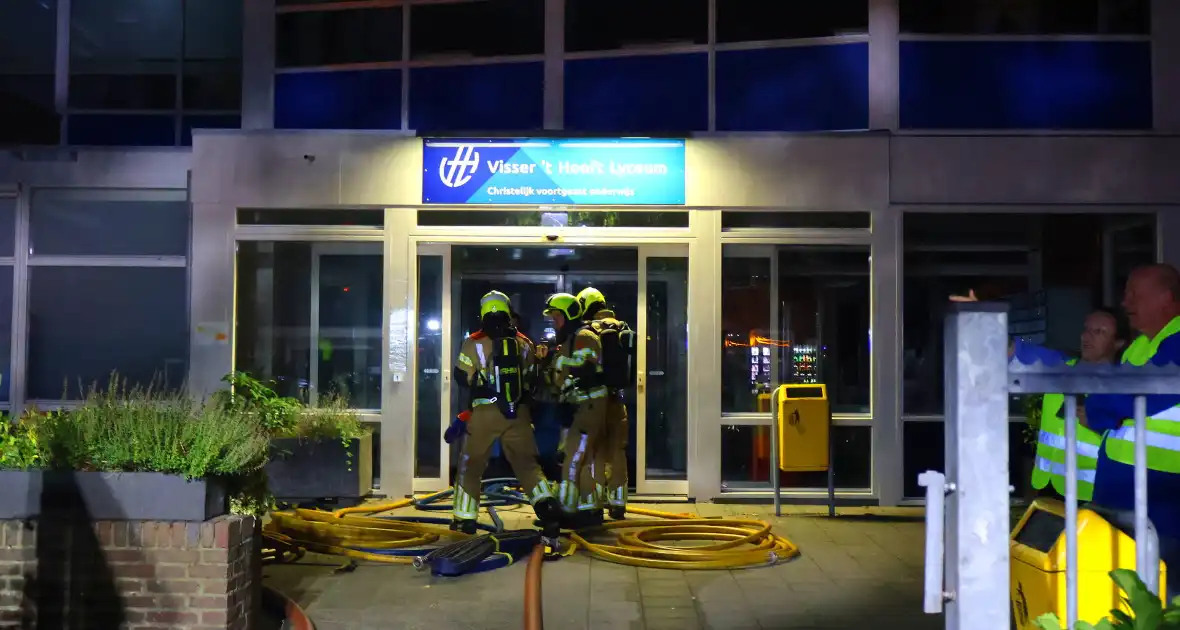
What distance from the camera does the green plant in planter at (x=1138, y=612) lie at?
2.50m

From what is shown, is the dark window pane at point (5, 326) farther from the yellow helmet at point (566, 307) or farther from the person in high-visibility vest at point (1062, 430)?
the person in high-visibility vest at point (1062, 430)

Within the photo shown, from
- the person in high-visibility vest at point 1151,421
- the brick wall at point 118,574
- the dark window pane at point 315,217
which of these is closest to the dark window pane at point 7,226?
the dark window pane at point 315,217

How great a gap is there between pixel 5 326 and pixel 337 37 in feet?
16.6

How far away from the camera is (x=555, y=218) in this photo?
1034cm

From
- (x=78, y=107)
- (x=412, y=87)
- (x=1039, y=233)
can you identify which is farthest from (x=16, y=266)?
(x=1039, y=233)

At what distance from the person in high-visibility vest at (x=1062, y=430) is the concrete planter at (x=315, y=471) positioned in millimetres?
6572

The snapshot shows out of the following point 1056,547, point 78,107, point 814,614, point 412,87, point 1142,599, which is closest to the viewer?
point 1142,599

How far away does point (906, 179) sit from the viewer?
32.9ft

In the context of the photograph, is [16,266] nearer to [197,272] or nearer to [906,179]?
[197,272]

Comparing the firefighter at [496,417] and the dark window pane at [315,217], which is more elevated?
the dark window pane at [315,217]

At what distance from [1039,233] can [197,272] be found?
28.3 ft

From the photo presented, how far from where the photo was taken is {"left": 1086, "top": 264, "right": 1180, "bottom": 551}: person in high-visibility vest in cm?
332

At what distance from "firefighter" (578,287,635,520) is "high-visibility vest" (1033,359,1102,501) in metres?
4.41

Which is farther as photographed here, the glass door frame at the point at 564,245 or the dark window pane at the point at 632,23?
the dark window pane at the point at 632,23
